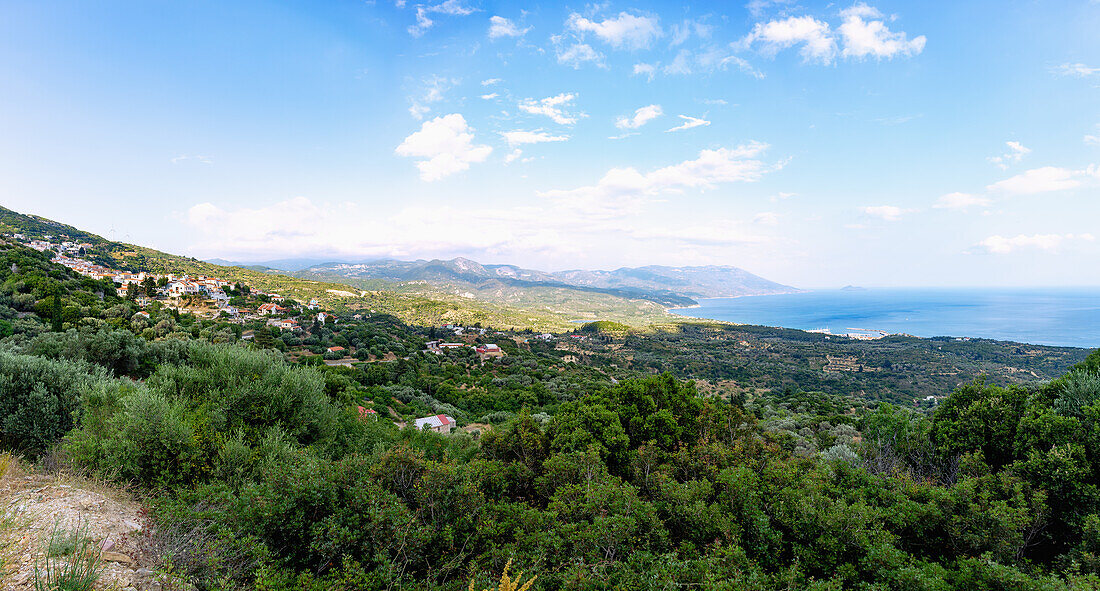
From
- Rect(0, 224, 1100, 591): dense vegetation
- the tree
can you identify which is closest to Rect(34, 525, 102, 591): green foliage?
Rect(0, 224, 1100, 591): dense vegetation

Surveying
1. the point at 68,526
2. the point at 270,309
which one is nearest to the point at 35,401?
the point at 68,526

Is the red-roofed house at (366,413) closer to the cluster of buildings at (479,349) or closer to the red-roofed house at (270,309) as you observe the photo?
the cluster of buildings at (479,349)

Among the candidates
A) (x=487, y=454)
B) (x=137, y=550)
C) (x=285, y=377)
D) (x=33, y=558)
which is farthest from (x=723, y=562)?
(x=285, y=377)

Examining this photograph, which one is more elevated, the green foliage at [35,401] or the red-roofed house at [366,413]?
the green foliage at [35,401]

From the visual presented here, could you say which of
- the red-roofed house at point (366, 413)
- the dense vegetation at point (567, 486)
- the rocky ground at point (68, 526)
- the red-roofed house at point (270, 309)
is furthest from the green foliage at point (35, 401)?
the red-roofed house at point (270, 309)

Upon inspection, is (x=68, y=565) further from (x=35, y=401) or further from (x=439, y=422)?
(x=439, y=422)

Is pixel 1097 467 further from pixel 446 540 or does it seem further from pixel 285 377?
pixel 285 377

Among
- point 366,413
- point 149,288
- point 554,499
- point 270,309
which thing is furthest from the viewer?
point 270,309

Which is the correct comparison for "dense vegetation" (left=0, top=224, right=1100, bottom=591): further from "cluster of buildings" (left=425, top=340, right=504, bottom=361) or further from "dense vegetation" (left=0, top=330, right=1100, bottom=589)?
"cluster of buildings" (left=425, top=340, right=504, bottom=361)

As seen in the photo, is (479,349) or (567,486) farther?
(479,349)
